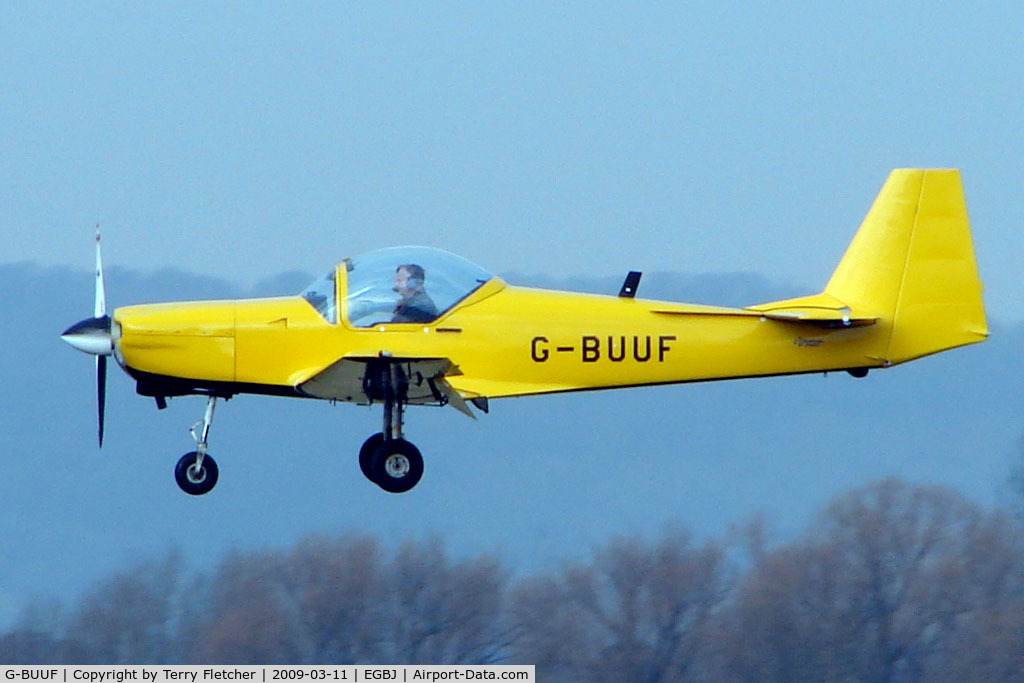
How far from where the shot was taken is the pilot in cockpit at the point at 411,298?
16438mm

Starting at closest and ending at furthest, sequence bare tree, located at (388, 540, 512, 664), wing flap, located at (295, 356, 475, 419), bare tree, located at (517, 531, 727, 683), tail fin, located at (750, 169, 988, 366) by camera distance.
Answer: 1. wing flap, located at (295, 356, 475, 419)
2. tail fin, located at (750, 169, 988, 366)
3. bare tree, located at (517, 531, 727, 683)
4. bare tree, located at (388, 540, 512, 664)

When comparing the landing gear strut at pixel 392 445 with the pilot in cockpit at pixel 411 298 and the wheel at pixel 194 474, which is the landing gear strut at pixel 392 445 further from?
the wheel at pixel 194 474

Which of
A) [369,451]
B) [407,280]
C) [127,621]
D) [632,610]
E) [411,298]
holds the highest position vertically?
[407,280]

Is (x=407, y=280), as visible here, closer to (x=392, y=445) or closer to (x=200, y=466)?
(x=392, y=445)

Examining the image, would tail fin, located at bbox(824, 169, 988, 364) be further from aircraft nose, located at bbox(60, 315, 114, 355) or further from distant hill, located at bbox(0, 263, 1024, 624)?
distant hill, located at bbox(0, 263, 1024, 624)

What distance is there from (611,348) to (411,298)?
1.96 meters

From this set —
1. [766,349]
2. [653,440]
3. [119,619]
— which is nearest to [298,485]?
[653,440]

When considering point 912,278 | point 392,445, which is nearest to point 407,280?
point 392,445

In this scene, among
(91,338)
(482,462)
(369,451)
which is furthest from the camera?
(482,462)

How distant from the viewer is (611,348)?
17.0 meters

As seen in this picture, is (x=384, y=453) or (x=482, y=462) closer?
(x=384, y=453)

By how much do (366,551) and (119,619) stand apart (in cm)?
550

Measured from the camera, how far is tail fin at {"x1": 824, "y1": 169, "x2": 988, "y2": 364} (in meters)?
17.7

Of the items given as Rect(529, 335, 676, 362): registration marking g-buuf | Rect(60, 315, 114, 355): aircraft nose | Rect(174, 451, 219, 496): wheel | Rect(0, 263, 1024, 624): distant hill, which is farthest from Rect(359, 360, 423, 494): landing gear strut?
Rect(0, 263, 1024, 624): distant hill
